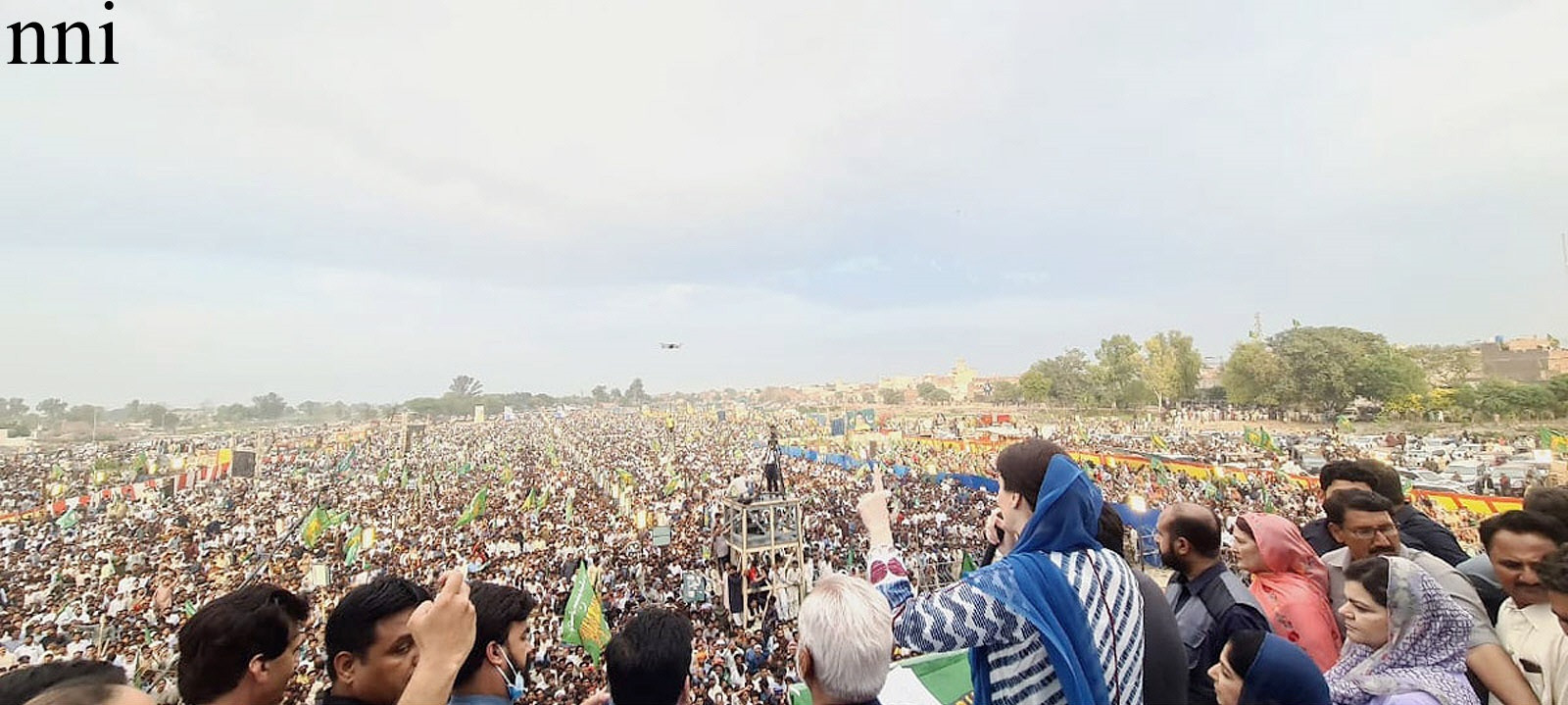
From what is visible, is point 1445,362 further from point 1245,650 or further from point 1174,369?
point 1245,650

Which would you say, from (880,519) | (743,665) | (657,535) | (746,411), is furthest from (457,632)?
(746,411)

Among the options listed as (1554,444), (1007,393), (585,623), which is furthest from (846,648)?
(1007,393)

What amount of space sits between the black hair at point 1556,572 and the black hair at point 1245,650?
1.21m

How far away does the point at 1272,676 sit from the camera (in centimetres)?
180

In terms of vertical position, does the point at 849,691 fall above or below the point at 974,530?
above

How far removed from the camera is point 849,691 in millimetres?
1667

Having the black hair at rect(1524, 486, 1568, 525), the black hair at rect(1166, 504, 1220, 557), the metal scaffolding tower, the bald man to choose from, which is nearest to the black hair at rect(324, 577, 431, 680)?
the bald man

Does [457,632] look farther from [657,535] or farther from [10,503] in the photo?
[10,503]

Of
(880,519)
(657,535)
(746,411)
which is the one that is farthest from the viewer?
(746,411)

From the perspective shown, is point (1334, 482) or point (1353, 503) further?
point (1334, 482)

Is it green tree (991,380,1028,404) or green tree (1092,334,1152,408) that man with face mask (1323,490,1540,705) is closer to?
green tree (1092,334,1152,408)

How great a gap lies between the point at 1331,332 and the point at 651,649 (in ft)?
172

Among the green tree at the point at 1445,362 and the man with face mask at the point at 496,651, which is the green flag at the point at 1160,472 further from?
the green tree at the point at 1445,362

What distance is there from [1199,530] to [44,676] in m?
4.16
